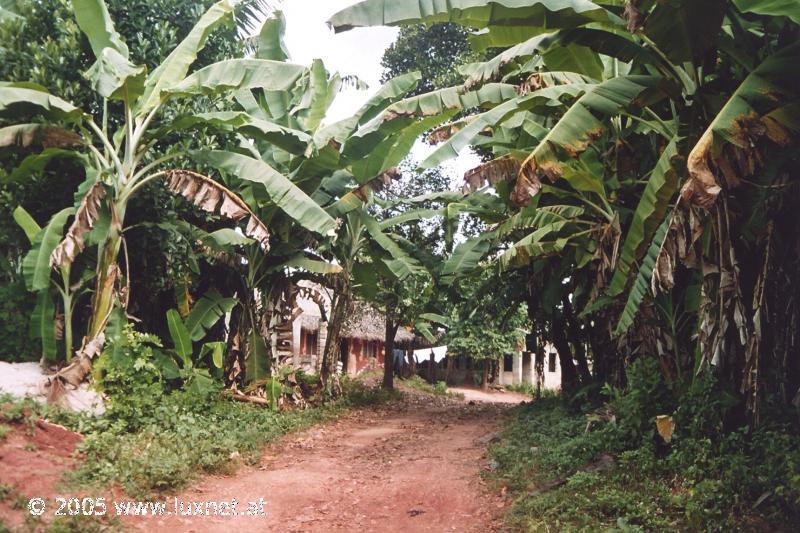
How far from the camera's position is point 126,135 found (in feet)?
24.9

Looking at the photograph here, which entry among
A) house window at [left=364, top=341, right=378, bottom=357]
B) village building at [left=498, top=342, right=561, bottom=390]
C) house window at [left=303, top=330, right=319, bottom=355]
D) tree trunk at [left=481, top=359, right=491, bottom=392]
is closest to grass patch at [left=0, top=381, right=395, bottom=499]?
house window at [left=303, top=330, right=319, bottom=355]

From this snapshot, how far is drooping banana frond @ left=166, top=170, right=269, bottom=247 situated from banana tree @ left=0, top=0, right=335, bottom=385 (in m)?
0.01

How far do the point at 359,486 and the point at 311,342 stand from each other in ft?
53.6

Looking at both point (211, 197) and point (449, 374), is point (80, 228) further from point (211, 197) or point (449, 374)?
point (449, 374)

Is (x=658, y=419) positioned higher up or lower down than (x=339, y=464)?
higher up

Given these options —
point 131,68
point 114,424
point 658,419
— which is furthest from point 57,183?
point 658,419

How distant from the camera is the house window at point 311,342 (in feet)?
74.4

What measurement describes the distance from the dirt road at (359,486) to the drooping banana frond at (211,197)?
2903mm

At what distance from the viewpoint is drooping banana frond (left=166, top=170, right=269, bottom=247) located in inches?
295

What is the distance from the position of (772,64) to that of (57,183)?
833 centimetres

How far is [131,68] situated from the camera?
692 centimetres

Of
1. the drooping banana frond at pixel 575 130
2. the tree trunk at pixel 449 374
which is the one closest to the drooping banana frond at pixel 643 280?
the drooping banana frond at pixel 575 130

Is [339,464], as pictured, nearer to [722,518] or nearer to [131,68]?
[722,518]

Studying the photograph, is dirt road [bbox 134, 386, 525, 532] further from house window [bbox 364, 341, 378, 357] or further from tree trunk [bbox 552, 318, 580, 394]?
house window [bbox 364, 341, 378, 357]
